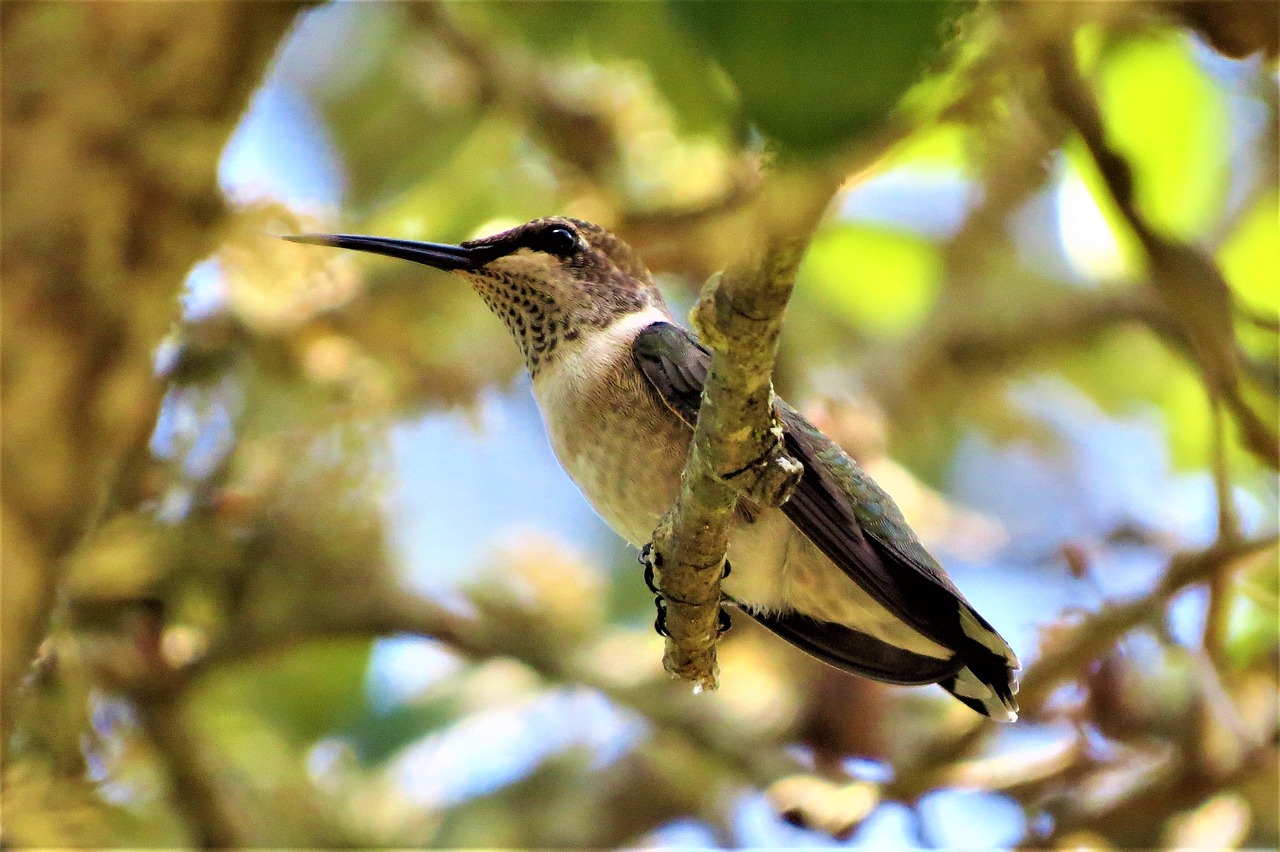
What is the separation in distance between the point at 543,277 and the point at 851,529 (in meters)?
1.21

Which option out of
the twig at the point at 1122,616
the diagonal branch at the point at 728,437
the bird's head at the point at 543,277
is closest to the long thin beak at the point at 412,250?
the bird's head at the point at 543,277

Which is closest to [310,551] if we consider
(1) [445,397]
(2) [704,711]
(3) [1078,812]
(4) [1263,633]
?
(1) [445,397]

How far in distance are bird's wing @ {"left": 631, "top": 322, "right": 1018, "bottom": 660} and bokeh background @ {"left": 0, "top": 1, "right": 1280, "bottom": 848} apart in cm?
63

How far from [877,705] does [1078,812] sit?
685 millimetres

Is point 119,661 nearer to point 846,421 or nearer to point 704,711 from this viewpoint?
point 704,711

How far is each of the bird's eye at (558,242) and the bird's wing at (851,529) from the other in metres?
0.65

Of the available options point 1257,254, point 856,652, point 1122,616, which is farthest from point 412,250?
point 1257,254

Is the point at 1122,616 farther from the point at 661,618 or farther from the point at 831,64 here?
the point at 831,64

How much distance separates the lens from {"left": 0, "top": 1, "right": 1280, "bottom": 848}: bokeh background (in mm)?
2703

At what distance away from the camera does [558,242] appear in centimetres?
351

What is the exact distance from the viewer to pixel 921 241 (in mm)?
5910

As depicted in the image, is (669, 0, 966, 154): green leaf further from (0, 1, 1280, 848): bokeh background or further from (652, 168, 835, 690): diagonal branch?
(0, 1, 1280, 848): bokeh background

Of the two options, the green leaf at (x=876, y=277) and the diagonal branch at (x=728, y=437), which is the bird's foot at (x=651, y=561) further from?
the green leaf at (x=876, y=277)

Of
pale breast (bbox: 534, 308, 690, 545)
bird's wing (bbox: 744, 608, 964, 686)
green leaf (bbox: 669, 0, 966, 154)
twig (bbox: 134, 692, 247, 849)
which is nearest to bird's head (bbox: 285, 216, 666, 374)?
pale breast (bbox: 534, 308, 690, 545)
